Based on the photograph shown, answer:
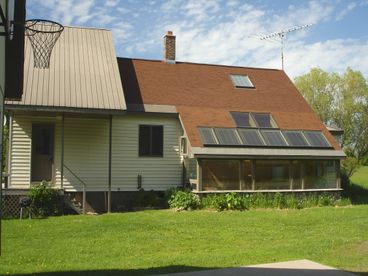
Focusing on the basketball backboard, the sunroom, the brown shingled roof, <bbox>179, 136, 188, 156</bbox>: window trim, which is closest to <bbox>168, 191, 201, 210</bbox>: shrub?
the sunroom

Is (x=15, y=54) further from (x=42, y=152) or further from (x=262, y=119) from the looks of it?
(x=262, y=119)

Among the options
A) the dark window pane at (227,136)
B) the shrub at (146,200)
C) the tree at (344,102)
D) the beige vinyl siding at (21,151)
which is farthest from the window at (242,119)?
the tree at (344,102)

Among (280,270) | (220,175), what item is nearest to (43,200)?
(220,175)

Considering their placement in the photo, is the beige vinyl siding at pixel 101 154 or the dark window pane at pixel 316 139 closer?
the beige vinyl siding at pixel 101 154

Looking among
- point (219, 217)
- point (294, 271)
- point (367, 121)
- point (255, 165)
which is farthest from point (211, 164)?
point (367, 121)

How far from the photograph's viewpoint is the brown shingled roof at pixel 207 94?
22000 millimetres

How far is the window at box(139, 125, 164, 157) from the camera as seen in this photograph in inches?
835

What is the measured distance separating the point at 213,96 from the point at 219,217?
27.4 feet

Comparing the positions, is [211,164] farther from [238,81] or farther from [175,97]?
[238,81]

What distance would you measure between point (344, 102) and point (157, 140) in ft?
75.7

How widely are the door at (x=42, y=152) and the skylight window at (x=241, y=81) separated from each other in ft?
32.0

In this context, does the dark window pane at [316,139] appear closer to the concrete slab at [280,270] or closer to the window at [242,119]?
the window at [242,119]

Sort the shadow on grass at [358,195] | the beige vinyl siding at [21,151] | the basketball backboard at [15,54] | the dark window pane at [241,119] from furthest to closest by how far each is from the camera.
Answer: the shadow on grass at [358,195]
the dark window pane at [241,119]
the beige vinyl siding at [21,151]
the basketball backboard at [15,54]

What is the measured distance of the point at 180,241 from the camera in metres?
12.7
